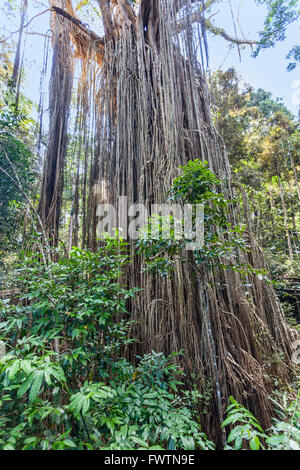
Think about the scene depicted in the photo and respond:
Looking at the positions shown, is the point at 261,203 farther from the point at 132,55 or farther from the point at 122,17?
the point at 122,17

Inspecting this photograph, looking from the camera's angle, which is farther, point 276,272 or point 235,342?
point 276,272

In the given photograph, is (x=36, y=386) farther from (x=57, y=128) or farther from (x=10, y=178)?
(x=57, y=128)

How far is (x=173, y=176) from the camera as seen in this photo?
6.90ft

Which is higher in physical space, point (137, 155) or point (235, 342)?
point (137, 155)

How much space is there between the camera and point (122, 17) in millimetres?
3004

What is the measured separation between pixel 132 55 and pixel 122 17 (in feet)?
2.46

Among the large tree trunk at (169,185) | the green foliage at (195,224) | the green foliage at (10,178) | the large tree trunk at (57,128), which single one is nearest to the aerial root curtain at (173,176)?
the large tree trunk at (169,185)

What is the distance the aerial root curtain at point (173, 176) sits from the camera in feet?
5.39

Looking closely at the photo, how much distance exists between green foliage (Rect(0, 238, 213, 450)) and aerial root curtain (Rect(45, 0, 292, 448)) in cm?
52

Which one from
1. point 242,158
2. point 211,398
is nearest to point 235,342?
point 211,398

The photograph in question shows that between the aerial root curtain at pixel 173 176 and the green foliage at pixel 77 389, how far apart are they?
Result: 524mm

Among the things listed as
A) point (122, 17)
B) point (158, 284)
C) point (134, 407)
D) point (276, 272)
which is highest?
point (122, 17)

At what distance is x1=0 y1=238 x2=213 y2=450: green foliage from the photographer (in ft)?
2.48

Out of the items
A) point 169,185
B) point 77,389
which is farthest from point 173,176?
point 77,389
